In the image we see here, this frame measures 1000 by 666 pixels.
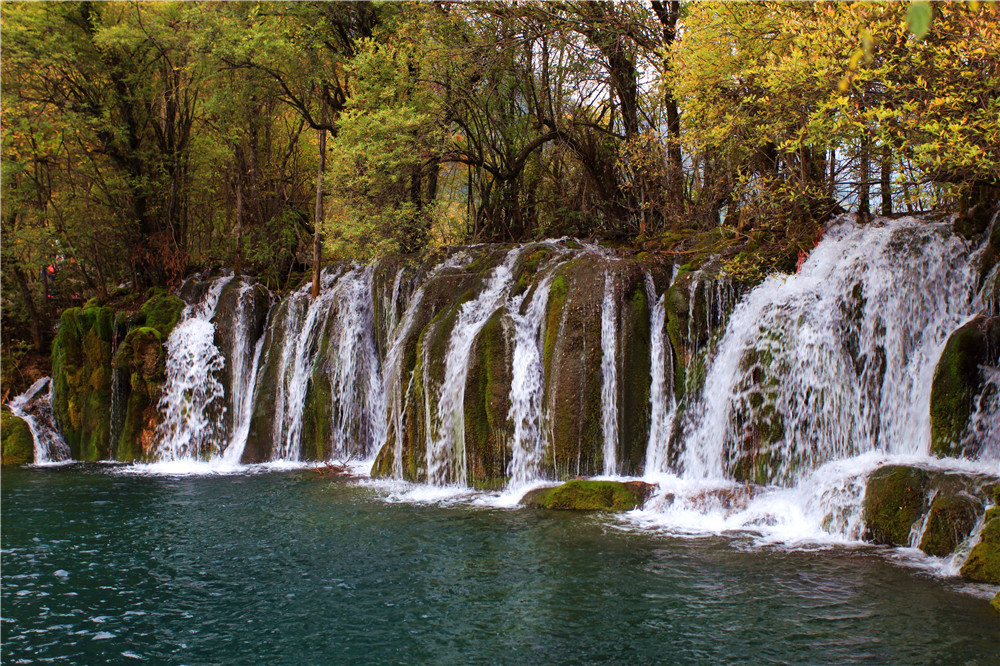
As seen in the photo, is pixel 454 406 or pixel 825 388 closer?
pixel 825 388

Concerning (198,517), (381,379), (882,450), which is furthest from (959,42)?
(381,379)

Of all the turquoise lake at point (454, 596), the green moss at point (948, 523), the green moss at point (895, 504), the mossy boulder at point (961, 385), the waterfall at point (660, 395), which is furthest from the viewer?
the waterfall at point (660, 395)

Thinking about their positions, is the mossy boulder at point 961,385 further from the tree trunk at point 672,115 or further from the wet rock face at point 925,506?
the tree trunk at point 672,115

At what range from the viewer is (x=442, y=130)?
60.4 ft

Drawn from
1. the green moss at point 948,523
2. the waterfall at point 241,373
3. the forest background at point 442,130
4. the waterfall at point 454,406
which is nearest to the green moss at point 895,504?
the green moss at point 948,523

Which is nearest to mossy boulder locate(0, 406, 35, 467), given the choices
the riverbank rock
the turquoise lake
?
the riverbank rock

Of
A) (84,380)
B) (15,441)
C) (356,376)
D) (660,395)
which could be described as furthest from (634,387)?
(15,441)

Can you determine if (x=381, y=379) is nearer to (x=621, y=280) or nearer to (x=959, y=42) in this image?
(x=621, y=280)

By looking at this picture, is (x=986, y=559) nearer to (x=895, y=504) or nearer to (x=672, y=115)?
(x=895, y=504)

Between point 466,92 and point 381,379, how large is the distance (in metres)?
7.45

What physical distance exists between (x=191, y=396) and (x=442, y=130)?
8873 millimetres

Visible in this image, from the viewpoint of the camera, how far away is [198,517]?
39.8 ft

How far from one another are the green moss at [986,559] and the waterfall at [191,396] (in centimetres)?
1578

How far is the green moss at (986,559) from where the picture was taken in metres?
7.95
